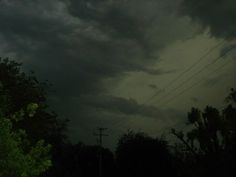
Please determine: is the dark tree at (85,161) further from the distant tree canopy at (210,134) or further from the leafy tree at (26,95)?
the leafy tree at (26,95)

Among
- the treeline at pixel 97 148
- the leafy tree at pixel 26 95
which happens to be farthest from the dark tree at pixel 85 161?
the leafy tree at pixel 26 95

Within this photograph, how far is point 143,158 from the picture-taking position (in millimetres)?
94875

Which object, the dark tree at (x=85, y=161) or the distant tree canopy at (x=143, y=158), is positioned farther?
the dark tree at (x=85, y=161)

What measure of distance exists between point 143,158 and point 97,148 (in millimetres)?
Answer: 21628

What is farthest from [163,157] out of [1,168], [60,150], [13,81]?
[1,168]

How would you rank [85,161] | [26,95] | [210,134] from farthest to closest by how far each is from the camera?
[85,161], [210,134], [26,95]

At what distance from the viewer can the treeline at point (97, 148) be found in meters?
26.4

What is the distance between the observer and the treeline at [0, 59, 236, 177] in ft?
86.5

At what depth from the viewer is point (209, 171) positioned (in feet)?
261

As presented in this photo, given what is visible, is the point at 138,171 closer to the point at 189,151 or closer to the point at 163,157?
the point at 163,157

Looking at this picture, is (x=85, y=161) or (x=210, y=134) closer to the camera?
(x=210, y=134)

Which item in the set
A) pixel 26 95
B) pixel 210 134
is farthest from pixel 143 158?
pixel 26 95

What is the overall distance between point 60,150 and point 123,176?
1965 cm

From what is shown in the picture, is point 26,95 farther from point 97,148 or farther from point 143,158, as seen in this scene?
point 97,148
